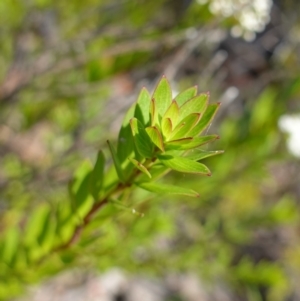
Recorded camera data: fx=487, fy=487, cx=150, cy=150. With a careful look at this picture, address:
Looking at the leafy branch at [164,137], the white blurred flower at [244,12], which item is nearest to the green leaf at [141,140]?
the leafy branch at [164,137]

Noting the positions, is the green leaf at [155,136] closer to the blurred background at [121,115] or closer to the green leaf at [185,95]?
the green leaf at [185,95]

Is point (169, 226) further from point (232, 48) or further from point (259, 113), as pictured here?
point (232, 48)

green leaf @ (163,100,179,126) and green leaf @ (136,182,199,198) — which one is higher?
green leaf @ (163,100,179,126)

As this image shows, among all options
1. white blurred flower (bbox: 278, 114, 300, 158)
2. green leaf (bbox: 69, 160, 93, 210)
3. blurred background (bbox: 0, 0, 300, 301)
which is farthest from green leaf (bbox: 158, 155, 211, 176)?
white blurred flower (bbox: 278, 114, 300, 158)

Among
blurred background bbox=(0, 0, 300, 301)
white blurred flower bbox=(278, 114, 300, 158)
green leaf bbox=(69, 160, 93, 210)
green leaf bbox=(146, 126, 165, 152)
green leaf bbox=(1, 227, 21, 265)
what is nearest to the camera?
green leaf bbox=(146, 126, 165, 152)

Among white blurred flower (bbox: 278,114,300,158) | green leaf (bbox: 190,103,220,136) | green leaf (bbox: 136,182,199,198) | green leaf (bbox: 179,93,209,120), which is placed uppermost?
green leaf (bbox: 179,93,209,120)

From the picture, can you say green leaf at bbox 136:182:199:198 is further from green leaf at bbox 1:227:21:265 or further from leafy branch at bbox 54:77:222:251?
green leaf at bbox 1:227:21:265

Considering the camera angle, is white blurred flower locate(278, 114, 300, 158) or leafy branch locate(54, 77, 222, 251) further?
white blurred flower locate(278, 114, 300, 158)

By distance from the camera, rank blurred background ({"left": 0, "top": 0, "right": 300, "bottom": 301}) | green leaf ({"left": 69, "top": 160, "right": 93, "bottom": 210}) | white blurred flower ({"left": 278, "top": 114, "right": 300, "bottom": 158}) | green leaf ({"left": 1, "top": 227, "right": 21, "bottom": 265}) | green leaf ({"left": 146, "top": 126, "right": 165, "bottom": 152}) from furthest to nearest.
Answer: white blurred flower ({"left": 278, "top": 114, "right": 300, "bottom": 158}) → blurred background ({"left": 0, "top": 0, "right": 300, "bottom": 301}) → green leaf ({"left": 1, "top": 227, "right": 21, "bottom": 265}) → green leaf ({"left": 69, "top": 160, "right": 93, "bottom": 210}) → green leaf ({"left": 146, "top": 126, "right": 165, "bottom": 152})
